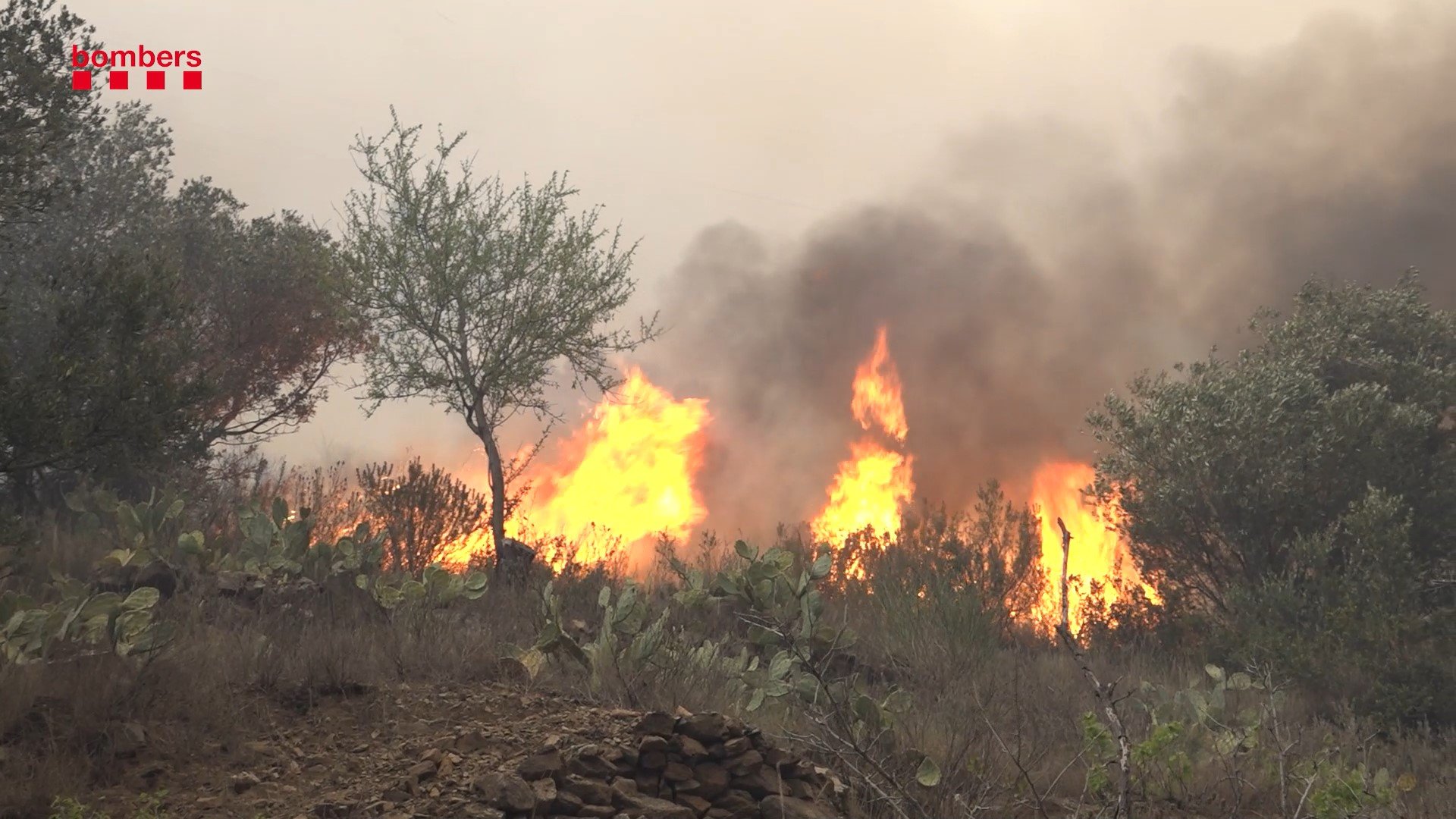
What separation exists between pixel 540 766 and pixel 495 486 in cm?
1085

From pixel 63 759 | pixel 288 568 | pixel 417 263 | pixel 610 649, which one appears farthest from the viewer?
pixel 417 263

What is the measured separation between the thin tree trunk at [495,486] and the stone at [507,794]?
10.3 metres

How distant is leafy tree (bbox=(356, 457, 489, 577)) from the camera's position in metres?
15.0

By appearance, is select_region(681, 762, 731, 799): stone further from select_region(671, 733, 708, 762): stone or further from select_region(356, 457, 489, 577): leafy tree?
select_region(356, 457, 489, 577): leafy tree

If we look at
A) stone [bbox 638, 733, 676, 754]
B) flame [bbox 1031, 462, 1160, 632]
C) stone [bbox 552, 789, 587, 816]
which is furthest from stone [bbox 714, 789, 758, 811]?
flame [bbox 1031, 462, 1160, 632]

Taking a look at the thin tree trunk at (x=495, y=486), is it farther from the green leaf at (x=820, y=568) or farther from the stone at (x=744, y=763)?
the stone at (x=744, y=763)

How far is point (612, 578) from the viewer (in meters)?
13.9

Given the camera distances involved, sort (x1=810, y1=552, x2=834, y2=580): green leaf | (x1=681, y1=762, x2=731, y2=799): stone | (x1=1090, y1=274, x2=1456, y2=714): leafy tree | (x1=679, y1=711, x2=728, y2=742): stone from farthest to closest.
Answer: (x1=1090, y1=274, x2=1456, y2=714): leafy tree < (x1=810, y1=552, x2=834, y2=580): green leaf < (x1=679, y1=711, x2=728, y2=742): stone < (x1=681, y1=762, x2=731, y2=799): stone

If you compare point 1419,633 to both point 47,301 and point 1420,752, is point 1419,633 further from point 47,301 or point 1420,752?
point 47,301

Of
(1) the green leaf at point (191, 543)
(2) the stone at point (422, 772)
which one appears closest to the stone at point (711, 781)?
(2) the stone at point (422, 772)

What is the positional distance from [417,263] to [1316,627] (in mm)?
14073

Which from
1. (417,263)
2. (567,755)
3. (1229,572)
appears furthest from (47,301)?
(1229,572)

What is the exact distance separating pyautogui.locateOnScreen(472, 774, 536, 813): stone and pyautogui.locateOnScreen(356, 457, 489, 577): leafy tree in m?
10.2

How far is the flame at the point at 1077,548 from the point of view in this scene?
59.2ft
